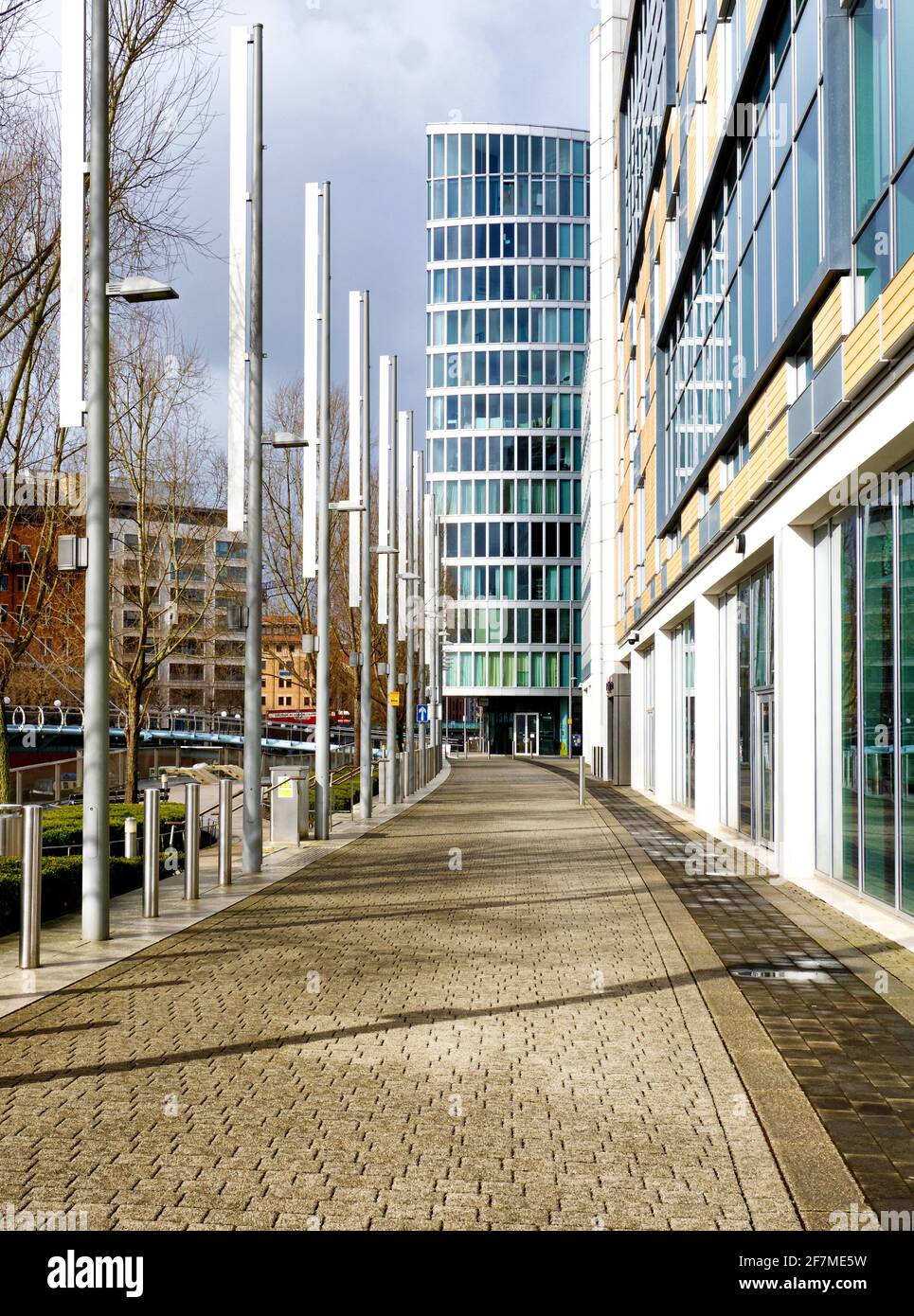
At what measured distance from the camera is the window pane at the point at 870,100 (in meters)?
11.6

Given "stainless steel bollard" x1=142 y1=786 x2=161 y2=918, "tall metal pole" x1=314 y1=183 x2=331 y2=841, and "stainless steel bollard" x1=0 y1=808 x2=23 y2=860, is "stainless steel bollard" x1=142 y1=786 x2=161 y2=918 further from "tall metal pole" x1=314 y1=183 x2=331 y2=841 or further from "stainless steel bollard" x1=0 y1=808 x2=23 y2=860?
"tall metal pole" x1=314 y1=183 x2=331 y2=841

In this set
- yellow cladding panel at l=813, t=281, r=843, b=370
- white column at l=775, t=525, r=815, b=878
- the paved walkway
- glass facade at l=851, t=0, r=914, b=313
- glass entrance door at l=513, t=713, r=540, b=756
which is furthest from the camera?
glass entrance door at l=513, t=713, r=540, b=756

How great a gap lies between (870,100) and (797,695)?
6.00 m

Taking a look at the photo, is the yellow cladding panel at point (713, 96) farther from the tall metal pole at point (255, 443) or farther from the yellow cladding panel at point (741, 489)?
the tall metal pole at point (255, 443)

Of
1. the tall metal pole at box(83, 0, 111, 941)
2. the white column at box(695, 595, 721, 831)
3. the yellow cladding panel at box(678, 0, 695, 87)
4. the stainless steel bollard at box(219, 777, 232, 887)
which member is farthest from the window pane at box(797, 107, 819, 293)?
the yellow cladding panel at box(678, 0, 695, 87)

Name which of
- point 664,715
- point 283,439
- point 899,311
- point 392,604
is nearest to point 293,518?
point 392,604

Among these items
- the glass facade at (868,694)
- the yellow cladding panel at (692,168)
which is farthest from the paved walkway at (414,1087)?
the yellow cladding panel at (692,168)

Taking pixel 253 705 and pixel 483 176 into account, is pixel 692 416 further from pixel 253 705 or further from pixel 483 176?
pixel 483 176

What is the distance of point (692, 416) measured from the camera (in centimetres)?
2603

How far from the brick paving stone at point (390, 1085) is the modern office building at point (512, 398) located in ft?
275

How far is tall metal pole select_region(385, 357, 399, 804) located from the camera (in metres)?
30.7

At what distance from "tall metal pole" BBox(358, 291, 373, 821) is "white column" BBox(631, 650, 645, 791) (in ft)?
49.1
